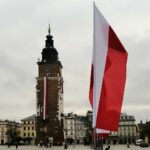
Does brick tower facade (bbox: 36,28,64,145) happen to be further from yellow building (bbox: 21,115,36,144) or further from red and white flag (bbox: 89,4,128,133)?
red and white flag (bbox: 89,4,128,133)

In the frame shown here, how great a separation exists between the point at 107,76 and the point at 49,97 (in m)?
87.0

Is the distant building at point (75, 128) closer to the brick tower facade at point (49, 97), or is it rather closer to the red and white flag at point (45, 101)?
the brick tower facade at point (49, 97)

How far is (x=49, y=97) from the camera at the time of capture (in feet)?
325

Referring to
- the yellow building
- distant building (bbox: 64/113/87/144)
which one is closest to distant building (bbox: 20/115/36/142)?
the yellow building

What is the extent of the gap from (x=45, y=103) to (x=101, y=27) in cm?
8578

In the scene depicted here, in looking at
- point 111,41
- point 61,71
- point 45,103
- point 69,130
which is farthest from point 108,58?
point 69,130

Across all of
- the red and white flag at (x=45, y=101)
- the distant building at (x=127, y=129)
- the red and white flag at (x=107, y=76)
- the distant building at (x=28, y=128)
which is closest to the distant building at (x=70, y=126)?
the distant building at (x=28, y=128)

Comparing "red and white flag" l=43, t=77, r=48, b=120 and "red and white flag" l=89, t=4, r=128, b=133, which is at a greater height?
"red and white flag" l=43, t=77, r=48, b=120

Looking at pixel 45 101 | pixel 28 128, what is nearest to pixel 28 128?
pixel 28 128

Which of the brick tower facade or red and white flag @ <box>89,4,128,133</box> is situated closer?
red and white flag @ <box>89,4,128,133</box>

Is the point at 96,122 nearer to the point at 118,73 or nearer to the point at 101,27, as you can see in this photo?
the point at 118,73

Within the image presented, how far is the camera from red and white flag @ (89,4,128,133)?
1238cm

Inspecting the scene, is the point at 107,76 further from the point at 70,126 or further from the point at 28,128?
the point at 28,128

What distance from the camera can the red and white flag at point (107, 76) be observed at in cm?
1238
